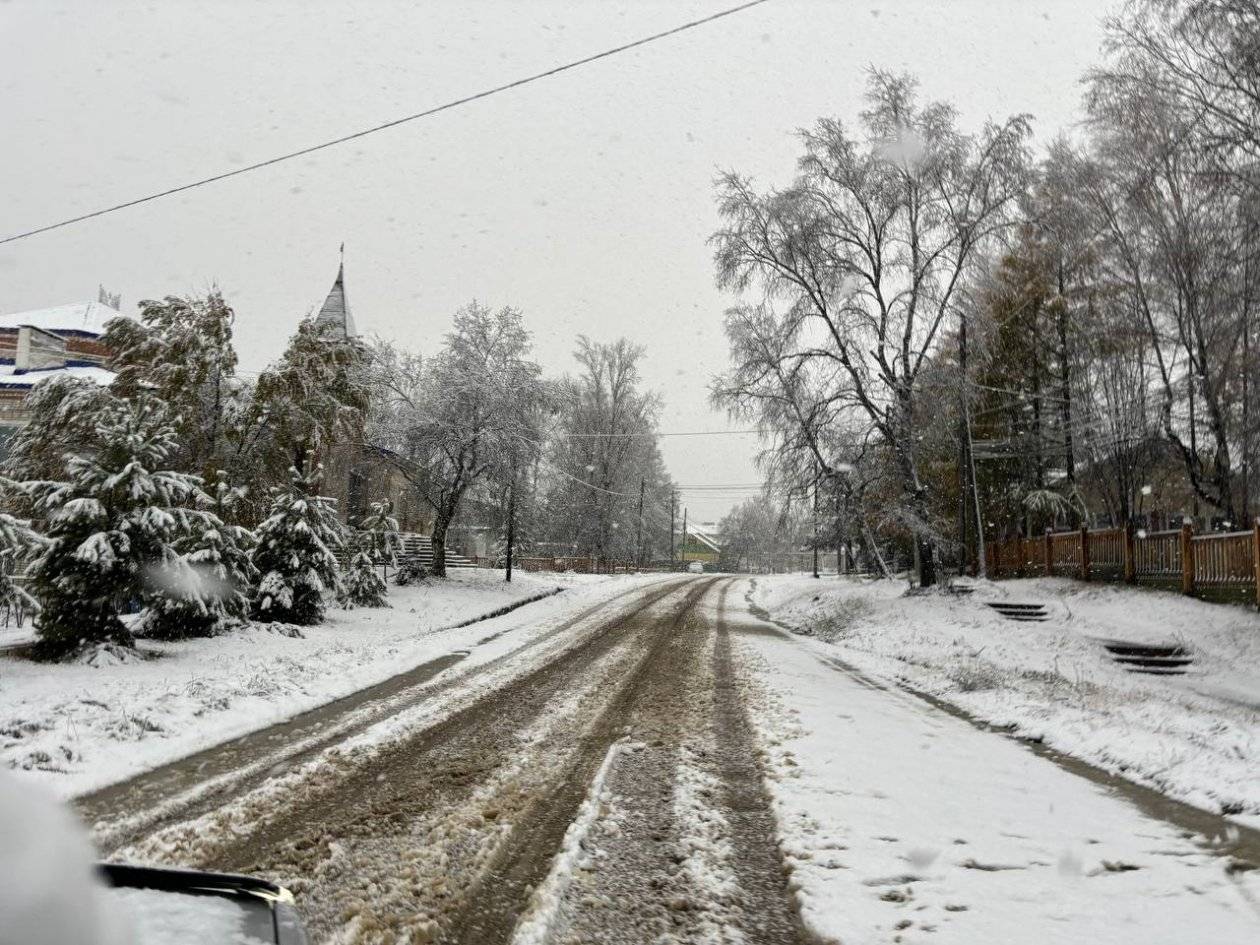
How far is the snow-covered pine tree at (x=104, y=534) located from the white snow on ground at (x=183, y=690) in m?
0.68

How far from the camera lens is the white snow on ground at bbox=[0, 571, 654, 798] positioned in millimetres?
5328

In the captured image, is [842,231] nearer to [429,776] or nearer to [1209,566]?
[1209,566]

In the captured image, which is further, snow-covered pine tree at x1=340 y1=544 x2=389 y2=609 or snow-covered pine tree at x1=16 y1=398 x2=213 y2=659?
snow-covered pine tree at x1=340 y1=544 x2=389 y2=609

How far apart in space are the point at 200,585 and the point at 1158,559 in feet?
64.7

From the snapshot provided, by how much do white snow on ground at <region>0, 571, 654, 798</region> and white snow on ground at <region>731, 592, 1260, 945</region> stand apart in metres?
3.93

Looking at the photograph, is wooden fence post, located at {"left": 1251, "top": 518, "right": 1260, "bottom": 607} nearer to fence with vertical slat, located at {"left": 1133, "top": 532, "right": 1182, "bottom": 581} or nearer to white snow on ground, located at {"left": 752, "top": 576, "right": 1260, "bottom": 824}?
white snow on ground, located at {"left": 752, "top": 576, "right": 1260, "bottom": 824}

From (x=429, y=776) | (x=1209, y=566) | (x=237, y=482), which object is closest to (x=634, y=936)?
(x=429, y=776)

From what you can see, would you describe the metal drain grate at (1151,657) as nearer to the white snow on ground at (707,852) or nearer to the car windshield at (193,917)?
the white snow on ground at (707,852)

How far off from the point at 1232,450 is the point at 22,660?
25158mm

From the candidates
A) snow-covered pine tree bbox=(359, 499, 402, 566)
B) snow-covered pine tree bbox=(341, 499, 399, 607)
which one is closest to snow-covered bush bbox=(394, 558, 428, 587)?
snow-covered pine tree bbox=(341, 499, 399, 607)

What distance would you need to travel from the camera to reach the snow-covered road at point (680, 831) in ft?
10.3

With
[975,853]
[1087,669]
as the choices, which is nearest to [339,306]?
[1087,669]

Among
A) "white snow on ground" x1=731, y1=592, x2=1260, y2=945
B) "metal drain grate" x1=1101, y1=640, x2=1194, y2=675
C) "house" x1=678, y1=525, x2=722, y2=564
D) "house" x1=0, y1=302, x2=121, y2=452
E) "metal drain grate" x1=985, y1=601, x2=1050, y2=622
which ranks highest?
"house" x1=0, y1=302, x2=121, y2=452

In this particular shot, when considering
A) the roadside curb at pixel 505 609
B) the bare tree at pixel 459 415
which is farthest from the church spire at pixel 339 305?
the roadside curb at pixel 505 609
